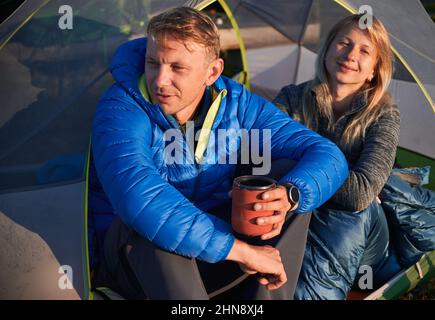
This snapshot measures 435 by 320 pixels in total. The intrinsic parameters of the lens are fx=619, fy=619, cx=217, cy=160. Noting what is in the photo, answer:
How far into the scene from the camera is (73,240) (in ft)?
7.16

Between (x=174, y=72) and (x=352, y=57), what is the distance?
90 centimetres

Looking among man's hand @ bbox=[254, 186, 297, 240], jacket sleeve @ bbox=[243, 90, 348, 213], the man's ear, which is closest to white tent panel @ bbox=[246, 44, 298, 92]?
jacket sleeve @ bbox=[243, 90, 348, 213]

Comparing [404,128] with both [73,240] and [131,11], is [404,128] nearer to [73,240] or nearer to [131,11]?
[131,11]

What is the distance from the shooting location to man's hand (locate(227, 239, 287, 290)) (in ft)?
6.04

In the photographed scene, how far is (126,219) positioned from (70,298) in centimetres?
49

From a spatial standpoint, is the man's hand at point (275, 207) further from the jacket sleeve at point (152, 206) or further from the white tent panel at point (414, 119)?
the white tent panel at point (414, 119)

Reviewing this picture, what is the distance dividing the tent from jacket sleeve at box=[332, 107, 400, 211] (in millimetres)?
446

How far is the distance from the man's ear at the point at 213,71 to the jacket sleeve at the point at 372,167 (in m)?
0.62

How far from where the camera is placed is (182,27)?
1909mm

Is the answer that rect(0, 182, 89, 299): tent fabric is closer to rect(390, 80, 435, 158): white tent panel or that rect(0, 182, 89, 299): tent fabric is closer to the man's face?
the man's face

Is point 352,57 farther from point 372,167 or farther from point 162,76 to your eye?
point 162,76

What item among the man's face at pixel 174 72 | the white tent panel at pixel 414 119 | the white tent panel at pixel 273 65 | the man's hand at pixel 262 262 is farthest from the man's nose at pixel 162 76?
the white tent panel at pixel 273 65

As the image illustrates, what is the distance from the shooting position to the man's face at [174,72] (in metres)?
1.92
